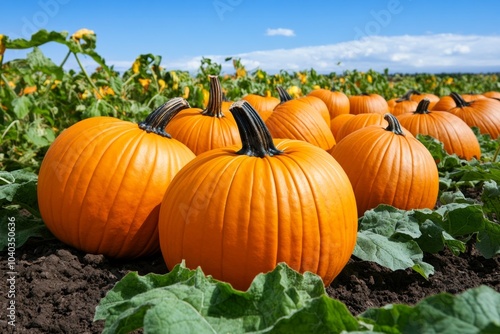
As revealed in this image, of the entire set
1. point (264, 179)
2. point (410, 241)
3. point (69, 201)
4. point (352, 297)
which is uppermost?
point (264, 179)

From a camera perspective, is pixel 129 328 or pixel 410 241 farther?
pixel 410 241

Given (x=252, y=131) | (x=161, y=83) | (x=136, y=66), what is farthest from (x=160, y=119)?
(x=136, y=66)

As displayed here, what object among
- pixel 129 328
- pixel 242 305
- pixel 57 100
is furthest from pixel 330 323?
pixel 57 100

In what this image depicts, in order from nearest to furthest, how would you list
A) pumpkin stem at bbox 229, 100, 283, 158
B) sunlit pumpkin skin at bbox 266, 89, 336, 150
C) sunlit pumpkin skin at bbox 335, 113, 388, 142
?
pumpkin stem at bbox 229, 100, 283, 158, sunlit pumpkin skin at bbox 266, 89, 336, 150, sunlit pumpkin skin at bbox 335, 113, 388, 142

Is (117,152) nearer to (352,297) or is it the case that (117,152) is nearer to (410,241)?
(352,297)

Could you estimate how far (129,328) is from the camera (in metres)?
1.84

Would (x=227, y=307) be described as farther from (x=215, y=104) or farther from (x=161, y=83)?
(x=161, y=83)

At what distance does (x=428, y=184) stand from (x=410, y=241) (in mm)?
1123

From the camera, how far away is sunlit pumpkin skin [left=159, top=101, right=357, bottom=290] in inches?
104

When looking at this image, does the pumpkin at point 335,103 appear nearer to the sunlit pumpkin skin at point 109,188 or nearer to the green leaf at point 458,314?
the sunlit pumpkin skin at point 109,188

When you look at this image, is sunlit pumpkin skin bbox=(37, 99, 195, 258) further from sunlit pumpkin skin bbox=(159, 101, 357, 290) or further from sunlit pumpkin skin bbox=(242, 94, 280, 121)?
sunlit pumpkin skin bbox=(242, 94, 280, 121)

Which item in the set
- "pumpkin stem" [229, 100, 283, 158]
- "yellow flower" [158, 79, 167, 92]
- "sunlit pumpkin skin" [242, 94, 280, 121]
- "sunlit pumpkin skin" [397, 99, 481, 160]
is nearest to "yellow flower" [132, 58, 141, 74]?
"yellow flower" [158, 79, 167, 92]

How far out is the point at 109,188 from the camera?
316 centimetres

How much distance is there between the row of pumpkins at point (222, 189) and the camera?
2666 mm
